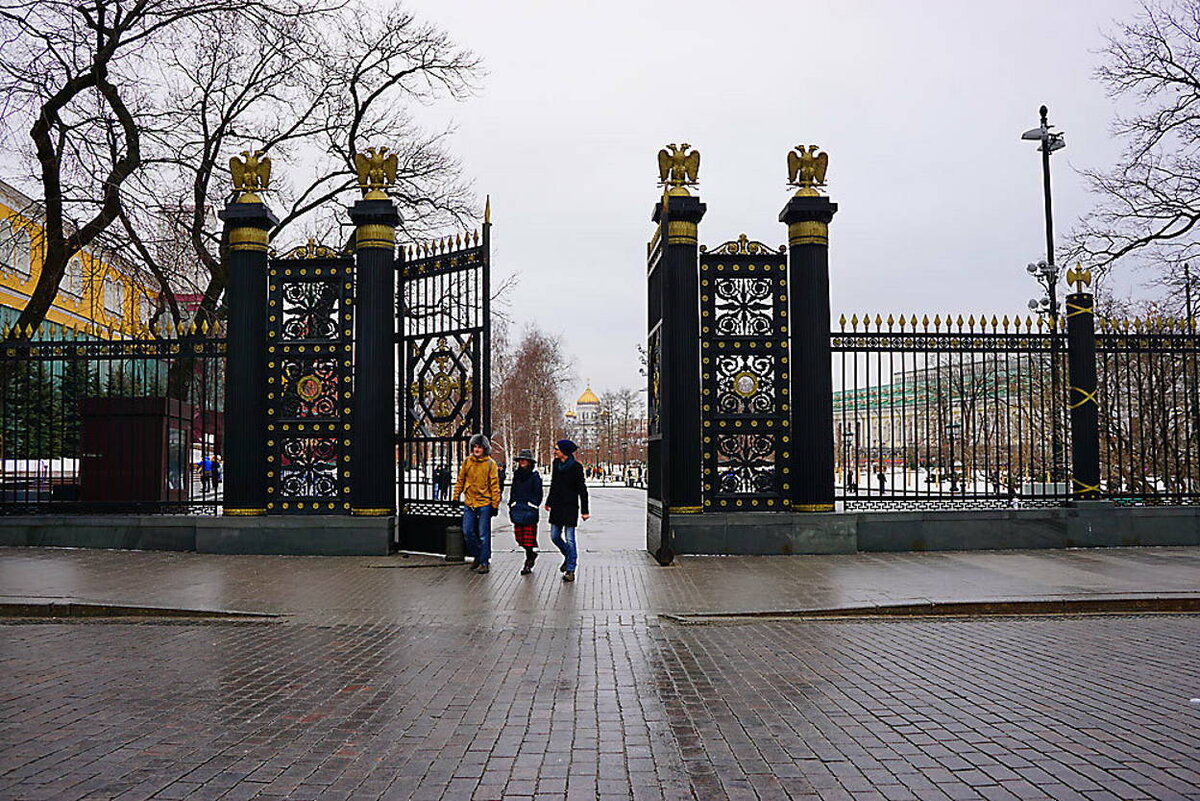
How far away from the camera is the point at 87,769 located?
4.98 meters

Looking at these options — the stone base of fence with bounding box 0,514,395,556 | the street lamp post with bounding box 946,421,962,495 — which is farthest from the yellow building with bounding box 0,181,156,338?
the street lamp post with bounding box 946,421,962,495

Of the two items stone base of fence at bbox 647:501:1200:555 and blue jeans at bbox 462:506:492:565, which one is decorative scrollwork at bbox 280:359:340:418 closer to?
blue jeans at bbox 462:506:492:565

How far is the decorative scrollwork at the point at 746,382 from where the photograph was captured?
14.6 meters

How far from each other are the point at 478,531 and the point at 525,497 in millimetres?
819

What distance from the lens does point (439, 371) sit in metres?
14.4

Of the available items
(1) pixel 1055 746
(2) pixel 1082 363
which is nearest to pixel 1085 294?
(2) pixel 1082 363

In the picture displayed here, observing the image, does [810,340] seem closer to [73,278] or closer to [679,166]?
[679,166]

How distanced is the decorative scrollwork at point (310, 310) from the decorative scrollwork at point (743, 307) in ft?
18.4

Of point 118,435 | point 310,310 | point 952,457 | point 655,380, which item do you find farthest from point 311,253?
point 952,457

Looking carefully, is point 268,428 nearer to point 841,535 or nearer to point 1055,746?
point 841,535

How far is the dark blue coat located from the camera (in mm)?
12961

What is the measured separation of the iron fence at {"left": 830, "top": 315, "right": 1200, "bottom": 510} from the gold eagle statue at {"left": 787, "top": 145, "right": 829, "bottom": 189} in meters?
2.16

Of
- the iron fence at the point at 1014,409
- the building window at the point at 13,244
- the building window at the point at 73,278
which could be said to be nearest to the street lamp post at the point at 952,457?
the iron fence at the point at 1014,409

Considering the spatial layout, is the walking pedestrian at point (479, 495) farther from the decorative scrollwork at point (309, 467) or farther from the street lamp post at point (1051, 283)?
the street lamp post at point (1051, 283)
